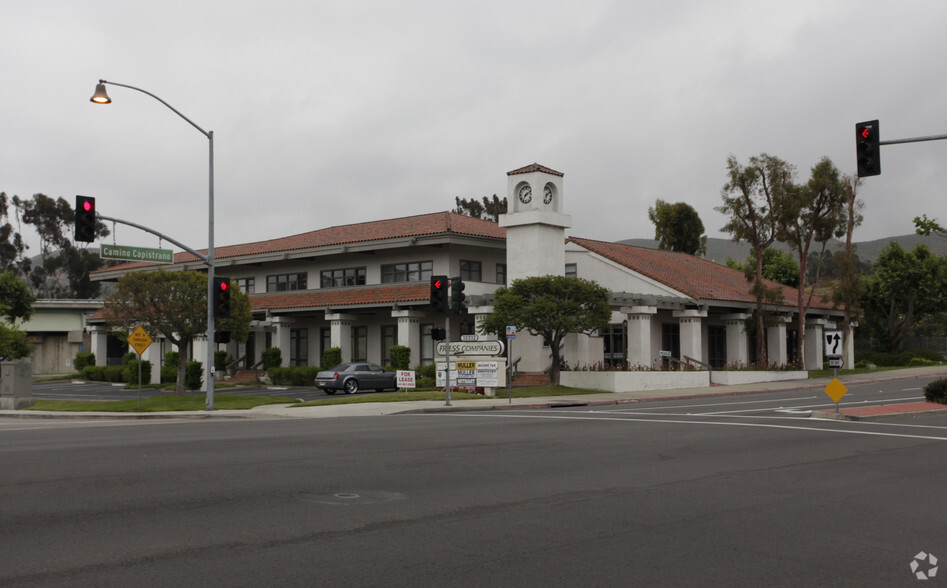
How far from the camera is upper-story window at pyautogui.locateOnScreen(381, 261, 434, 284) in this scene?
46.4 meters

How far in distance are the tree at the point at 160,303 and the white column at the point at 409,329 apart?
1098cm

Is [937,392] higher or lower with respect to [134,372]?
lower

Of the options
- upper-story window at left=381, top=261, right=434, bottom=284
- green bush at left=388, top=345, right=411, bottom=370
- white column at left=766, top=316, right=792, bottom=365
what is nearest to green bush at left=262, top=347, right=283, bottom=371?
upper-story window at left=381, top=261, right=434, bottom=284

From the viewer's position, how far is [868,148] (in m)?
18.4

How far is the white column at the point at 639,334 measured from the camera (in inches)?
1575

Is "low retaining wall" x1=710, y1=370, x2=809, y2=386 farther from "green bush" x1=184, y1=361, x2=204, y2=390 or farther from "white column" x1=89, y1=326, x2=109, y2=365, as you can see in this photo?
"white column" x1=89, y1=326, x2=109, y2=365

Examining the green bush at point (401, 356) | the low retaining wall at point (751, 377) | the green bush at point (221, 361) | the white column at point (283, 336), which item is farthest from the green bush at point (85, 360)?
the low retaining wall at point (751, 377)

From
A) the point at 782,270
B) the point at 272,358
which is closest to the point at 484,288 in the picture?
the point at 272,358

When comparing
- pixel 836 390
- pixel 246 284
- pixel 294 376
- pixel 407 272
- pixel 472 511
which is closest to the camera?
pixel 472 511

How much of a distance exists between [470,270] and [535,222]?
7.07 m

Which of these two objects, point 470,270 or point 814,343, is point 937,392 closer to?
point 470,270

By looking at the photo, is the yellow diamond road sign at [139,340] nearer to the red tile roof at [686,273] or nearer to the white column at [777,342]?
the red tile roof at [686,273]

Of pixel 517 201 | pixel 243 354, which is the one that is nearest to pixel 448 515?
pixel 517 201

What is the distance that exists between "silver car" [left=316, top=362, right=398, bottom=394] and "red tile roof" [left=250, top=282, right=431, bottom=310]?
4730 mm
